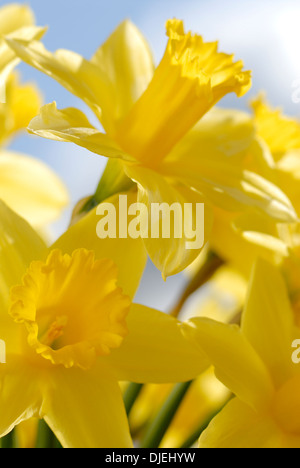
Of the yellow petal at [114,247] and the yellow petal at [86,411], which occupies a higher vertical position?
the yellow petal at [114,247]

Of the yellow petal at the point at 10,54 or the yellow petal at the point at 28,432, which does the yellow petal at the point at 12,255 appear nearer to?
the yellow petal at the point at 10,54

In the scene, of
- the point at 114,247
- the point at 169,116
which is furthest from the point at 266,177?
the point at 114,247

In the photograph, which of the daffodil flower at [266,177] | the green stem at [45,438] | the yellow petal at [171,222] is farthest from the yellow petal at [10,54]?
the green stem at [45,438]

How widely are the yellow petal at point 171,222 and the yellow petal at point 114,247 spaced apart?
0.04 meters

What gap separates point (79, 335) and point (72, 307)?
40 mm

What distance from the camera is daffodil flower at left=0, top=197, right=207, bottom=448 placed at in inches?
26.3

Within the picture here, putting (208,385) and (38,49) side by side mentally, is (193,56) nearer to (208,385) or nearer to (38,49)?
(38,49)

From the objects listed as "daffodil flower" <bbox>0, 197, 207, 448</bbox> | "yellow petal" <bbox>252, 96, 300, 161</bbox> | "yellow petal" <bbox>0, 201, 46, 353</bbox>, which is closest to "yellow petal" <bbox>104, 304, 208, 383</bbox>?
"daffodil flower" <bbox>0, 197, 207, 448</bbox>

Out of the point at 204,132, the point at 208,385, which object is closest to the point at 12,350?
the point at 204,132

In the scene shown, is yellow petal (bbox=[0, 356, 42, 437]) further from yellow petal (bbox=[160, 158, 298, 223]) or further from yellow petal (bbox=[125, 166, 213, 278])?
yellow petal (bbox=[160, 158, 298, 223])

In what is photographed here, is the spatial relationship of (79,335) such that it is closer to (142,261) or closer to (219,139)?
(142,261)

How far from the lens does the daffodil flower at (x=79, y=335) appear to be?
26.3 inches

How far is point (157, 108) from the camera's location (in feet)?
2.73
